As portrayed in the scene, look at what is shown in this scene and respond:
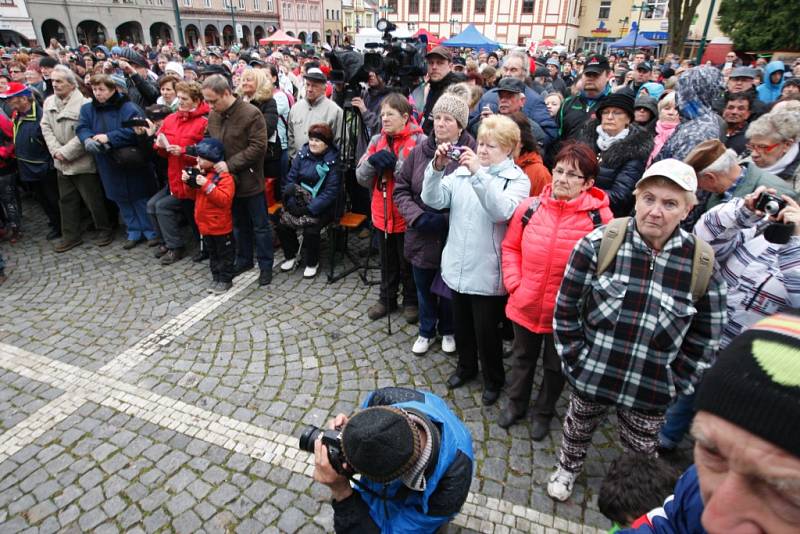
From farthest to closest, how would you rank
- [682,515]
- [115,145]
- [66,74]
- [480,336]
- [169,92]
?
[169,92] < [66,74] < [115,145] < [480,336] < [682,515]

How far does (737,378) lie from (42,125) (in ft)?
25.4

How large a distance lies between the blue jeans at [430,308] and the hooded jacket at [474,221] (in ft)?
2.14

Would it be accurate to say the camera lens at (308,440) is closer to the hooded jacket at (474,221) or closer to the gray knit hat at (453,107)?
the hooded jacket at (474,221)

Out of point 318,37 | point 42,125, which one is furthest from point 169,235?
point 318,37

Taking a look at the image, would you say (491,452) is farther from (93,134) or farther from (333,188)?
(93,134)

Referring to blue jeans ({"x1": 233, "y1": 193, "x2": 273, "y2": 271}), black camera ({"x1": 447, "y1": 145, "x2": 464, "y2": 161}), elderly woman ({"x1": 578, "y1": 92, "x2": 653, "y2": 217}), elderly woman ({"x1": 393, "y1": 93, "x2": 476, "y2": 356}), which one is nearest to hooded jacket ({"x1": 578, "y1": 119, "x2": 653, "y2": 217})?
elderly woman ({"x1": 578, "y1": 92, "x2": 653, "y2": 217})

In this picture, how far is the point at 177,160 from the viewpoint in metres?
5.54

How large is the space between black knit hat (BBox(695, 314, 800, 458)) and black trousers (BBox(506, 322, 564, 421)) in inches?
90.6

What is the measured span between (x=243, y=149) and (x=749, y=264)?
475cm

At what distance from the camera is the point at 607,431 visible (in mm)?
3441

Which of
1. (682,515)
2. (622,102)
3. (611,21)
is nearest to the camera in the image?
(682,515)

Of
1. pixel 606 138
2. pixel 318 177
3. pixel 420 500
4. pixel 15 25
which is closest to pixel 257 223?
pixel 318 177

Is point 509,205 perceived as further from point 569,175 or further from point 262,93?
point 262,93

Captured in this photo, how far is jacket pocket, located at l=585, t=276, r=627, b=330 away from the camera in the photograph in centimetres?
229
